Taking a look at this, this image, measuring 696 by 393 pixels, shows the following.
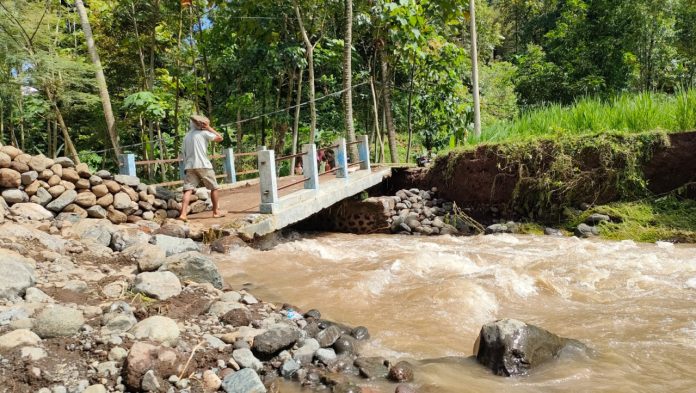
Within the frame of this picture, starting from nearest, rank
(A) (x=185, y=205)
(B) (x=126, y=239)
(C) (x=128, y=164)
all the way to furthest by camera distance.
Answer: (B) (x=126, y=239), (A) (x=185, y=205), (C) (x=128, y=164)

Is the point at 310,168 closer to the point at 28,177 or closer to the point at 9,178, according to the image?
the point at 28,177

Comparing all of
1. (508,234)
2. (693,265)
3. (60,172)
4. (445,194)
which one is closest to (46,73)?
(60,172)

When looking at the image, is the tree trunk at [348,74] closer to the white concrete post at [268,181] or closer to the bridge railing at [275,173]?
the bridge railing at [275,173]

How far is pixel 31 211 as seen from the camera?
601 cm

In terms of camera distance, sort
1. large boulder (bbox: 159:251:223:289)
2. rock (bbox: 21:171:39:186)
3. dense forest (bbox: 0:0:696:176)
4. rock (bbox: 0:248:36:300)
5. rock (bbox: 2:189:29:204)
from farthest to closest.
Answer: dense forest (bbox: 0:0:696:176), rock (bbox: 21:171:39:186), rock (bbox: 2:189:29:204), large boulder (bbox: 159:251:223:289), rock (bbox: 0:248:36:300)

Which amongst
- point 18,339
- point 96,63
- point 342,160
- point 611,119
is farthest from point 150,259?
point 611,119

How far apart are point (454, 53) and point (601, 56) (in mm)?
5114

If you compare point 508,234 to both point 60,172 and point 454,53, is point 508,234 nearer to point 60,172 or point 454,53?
point 454,53

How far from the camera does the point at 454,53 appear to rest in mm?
13016

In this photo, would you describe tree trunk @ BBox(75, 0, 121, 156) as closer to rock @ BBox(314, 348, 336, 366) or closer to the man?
the man

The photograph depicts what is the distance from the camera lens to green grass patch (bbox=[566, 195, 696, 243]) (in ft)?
25.0

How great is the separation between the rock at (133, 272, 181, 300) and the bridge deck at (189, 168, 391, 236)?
2.27m

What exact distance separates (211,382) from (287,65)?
10918mm

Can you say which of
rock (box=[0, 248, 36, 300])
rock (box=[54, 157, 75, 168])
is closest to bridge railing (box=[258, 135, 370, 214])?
→ rock (box=[54, 157, 75, 168])
